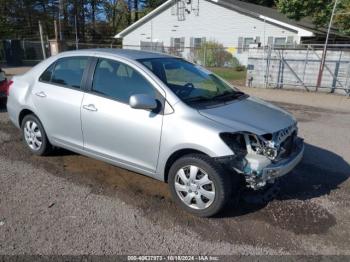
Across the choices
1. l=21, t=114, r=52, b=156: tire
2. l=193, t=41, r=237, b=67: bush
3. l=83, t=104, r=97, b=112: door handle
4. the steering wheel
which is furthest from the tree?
l=83, t=104, r=97, b=112: door handle

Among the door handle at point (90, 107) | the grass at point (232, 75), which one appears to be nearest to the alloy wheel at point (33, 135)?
the door handle at point (90, 107)

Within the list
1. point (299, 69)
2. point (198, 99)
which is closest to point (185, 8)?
point (299, 69)

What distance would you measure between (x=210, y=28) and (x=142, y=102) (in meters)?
24.9

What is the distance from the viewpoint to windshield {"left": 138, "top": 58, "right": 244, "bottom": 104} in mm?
3904

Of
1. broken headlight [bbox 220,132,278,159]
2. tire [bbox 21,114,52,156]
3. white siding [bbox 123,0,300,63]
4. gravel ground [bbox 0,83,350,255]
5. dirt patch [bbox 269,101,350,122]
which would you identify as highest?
white siding [bbox 123,0,300,63]

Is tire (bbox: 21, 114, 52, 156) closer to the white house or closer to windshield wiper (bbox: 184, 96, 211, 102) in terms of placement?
windshield wiper (bbox: 184, 96, 211, 102)

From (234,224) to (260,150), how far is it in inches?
32.4

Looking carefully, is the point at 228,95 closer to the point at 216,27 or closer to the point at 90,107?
the point at 90,107

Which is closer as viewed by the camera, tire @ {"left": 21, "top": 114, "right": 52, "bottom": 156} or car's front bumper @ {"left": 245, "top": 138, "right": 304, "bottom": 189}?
car's front bumper @ {"left": 245, "top": 138, "right": 304, "bottom": 189}

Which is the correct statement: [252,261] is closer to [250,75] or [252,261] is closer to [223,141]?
[223,141]

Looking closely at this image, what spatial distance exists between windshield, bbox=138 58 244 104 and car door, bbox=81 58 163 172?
0.87 ft

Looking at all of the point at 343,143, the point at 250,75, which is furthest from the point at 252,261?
the point at 250,75

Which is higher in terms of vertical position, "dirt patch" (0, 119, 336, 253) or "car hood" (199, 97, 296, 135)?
"car hood" (199, 97, 296, 135)

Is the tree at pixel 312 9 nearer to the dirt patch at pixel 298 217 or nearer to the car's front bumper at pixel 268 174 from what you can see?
the dirt patch at pixel 298 217
